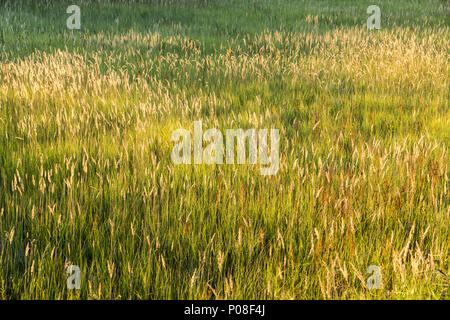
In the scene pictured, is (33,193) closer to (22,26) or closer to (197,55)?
(197,55)

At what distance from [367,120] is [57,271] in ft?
10.5

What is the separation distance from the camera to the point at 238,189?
2652mm

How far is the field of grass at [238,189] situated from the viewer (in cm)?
→ 189

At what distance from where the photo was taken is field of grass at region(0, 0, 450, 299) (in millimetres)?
1893

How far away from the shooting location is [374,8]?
13.5 m
